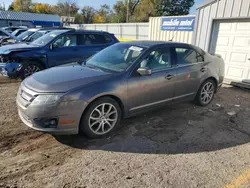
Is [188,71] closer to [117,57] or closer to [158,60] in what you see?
[158,60]

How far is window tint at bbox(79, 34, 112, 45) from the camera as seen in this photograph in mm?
8086

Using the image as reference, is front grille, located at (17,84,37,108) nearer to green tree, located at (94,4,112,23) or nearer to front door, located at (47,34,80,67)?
front door, located at (47,34,80,67)

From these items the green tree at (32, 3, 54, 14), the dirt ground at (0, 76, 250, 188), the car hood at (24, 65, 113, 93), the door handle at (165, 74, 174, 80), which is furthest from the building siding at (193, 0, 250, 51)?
the green tree at (32, 3, 54, 14)

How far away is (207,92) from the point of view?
5488mm

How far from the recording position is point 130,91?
3.85 metres

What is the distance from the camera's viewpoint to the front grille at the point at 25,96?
10.7ft

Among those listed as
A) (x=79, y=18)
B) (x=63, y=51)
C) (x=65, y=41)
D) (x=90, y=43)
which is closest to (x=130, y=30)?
(x=90, y=43)

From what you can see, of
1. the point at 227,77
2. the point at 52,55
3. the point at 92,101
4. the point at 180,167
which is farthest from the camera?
the point at 227,77

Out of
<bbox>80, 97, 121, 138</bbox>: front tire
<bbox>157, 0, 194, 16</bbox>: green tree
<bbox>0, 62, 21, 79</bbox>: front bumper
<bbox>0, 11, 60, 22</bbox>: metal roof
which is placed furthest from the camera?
<bbox>0, 11, 60, 22</bbox>: metal roof

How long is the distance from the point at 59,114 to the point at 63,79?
629mm

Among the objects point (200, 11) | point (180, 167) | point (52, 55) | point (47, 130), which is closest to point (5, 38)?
point (52, 55)

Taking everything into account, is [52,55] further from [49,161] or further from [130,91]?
[49,161]

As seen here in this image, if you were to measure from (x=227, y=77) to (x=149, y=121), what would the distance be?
5117 mm

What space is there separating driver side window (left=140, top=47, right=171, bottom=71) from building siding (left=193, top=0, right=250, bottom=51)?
429 centimetres
